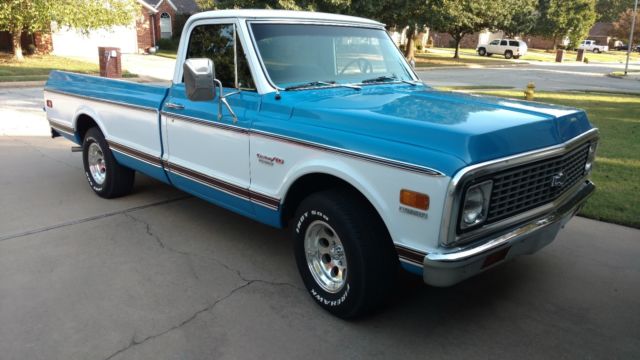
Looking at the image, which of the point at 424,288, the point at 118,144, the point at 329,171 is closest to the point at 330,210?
the point at 329,171

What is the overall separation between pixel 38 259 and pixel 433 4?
2983cm

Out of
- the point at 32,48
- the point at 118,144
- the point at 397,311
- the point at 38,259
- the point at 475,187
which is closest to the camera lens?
the point at 475,187

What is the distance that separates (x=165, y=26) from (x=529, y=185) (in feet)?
135

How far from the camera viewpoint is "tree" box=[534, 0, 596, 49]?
55656 millimetres

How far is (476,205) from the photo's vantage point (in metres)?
2.83

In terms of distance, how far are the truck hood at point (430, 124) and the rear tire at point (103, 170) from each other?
2.88 meters

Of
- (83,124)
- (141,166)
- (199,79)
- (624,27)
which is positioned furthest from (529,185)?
(624,27)

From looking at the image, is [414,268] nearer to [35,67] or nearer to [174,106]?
[174,106]

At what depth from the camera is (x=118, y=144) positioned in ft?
17.8

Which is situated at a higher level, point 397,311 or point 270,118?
point 270,118

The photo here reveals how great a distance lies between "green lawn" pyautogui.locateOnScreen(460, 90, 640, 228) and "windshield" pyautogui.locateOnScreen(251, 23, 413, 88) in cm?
286

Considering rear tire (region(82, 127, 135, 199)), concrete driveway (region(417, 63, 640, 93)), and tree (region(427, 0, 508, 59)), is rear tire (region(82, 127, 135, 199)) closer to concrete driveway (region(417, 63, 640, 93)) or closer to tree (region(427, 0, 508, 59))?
concrete driveway (region(417, 63, 640, 93))

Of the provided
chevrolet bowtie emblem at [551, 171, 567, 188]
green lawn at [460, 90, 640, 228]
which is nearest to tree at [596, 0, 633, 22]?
green lawn at [460, 90, 640, 228]

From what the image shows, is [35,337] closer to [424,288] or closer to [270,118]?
[270,118]
